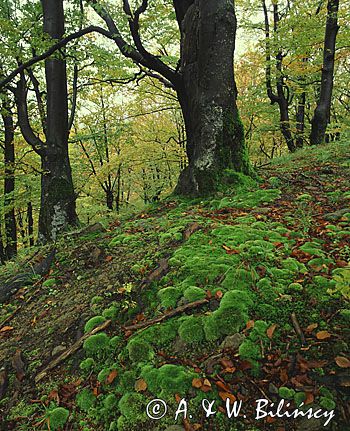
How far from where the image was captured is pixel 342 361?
1.96 meters

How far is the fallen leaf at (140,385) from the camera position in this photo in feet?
7.17

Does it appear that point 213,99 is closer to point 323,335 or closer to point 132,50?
point 132,50

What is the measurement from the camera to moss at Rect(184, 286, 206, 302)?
2797 mm

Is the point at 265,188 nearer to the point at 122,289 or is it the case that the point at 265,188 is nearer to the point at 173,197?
the point at 173,197

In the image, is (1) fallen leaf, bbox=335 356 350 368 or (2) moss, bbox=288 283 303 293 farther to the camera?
(2) moss, bbox=288 283 303 293

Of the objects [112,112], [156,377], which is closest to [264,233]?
[156,377]

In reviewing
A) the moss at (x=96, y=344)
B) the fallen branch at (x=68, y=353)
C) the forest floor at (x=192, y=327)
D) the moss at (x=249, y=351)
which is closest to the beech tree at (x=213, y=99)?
the forest floor at (x=192, y=327)

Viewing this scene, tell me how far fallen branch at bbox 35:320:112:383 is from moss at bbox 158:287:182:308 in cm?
57

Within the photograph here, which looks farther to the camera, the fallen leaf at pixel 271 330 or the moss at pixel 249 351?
the fallen leaf at pixel 271 330

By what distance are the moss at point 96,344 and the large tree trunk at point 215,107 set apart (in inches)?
129

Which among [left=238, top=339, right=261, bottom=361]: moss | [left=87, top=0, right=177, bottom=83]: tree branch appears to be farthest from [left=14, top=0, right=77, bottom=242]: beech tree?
[left=238, top=339, right=261, bottom=361]: moss

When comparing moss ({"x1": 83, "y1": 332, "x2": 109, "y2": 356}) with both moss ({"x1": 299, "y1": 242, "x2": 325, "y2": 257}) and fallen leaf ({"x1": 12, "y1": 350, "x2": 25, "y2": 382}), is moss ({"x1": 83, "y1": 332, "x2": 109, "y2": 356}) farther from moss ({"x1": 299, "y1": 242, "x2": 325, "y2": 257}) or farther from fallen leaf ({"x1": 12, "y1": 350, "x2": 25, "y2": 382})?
moss ({"x1": 299, "y1": 242, "x2": 325, "y2": 257})

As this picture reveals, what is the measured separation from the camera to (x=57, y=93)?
277 inches

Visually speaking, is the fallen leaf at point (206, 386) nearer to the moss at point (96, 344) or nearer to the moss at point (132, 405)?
the moss at point (132, 405)
